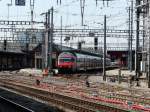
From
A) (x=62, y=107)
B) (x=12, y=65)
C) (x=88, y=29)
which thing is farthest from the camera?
(x=12, y=65)

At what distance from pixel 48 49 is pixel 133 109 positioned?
36.6 meters

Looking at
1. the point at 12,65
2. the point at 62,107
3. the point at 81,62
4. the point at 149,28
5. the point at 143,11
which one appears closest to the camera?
the point at 62,107

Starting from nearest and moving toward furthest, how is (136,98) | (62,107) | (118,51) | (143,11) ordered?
1. (62,107)
2. (136,98)
3. (143,11)
4. (118,51)

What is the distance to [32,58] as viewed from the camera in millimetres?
103375

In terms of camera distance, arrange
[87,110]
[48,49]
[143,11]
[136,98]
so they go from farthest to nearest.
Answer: [48,49], [143,11], [136,98], [87,110]

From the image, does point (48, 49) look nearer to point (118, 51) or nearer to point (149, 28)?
point (149, 28)

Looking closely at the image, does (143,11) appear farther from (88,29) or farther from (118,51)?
(118,51)

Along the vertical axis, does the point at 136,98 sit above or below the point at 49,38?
below

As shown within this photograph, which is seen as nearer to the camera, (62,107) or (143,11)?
(62,107)

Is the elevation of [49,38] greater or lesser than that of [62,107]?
greater

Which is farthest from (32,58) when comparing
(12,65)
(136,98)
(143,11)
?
(136,98)

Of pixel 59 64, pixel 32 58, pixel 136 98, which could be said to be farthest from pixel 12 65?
pixel 136 98

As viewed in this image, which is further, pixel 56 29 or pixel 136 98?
pixel 56 29

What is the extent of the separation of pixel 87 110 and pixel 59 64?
39490mm
